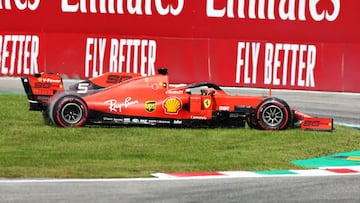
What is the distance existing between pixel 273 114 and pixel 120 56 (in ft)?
27.7

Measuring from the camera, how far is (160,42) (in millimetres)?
24453

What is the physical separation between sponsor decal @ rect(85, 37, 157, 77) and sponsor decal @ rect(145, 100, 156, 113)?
7.80 m

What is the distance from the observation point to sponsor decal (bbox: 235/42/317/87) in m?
23.8

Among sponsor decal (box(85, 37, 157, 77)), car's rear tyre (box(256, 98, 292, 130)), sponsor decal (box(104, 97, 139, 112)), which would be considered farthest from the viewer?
sponsor decal (box(85, 37, 157, 77))

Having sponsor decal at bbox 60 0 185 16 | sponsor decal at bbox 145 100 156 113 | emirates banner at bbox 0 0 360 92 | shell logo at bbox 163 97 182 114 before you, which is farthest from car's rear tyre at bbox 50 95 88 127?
sponsor decal at bbox 60 0 185 16

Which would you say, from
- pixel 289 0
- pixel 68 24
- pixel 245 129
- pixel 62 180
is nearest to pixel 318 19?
pixel 289 0

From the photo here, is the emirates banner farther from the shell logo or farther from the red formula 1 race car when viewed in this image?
the shell logo

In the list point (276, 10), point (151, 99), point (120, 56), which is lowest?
point (151, 99)

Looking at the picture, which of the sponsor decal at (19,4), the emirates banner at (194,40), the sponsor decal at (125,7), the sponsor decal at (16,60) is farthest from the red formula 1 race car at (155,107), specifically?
the sponsor decal at (19,4)

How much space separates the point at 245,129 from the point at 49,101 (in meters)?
3.45

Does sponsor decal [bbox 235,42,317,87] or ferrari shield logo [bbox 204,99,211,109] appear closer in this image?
ferrari shield logo [bbox 204,99,211,109]

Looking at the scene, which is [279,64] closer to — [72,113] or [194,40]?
[194,40]

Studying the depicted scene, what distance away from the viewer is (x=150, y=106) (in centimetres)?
1627

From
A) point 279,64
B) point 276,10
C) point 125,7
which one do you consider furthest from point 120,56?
point 276,10
